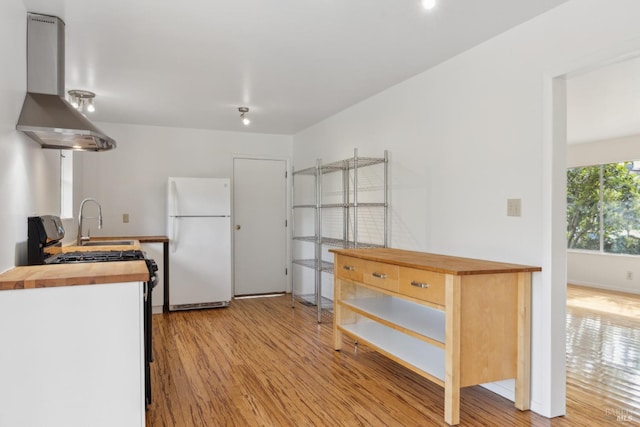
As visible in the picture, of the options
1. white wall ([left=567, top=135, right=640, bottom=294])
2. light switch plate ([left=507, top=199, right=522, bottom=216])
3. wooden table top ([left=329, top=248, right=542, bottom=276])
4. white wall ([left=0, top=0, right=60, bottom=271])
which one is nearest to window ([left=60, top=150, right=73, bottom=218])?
white wall ([left=0, top=0, right=60, bottom=271])

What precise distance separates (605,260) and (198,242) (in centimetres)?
618

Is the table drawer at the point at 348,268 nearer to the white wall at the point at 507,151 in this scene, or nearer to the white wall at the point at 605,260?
the white wall at the point at 507,151

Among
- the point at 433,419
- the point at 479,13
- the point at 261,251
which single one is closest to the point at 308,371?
the point at 433,419

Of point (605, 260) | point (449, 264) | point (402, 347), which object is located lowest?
point (402, 347)

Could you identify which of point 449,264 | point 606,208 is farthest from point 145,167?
point 606,208

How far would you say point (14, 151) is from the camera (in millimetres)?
2170

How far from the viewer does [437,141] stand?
10.7ft

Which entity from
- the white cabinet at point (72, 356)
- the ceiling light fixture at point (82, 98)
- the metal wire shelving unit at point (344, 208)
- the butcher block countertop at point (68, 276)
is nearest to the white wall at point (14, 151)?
the butcher block countertop at point (68, 276)

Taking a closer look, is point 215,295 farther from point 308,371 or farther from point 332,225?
point 308,371

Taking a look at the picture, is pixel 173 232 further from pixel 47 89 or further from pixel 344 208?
pixel 47 89

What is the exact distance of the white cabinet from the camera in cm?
168

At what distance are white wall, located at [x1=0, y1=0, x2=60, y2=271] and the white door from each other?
3310 mm

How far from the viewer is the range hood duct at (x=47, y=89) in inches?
88.5

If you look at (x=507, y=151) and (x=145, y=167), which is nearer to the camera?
(x=507, y=151)
